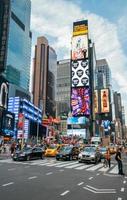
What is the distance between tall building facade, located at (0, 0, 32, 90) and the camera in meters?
132

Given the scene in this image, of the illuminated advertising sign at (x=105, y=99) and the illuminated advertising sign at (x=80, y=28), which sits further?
the illuminated advertising sign at (x=105, y=99)

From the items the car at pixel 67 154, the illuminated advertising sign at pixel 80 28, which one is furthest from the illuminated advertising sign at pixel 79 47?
the car at pixel 67 154

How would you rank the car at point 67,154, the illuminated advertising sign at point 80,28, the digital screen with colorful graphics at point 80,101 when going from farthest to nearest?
the illuminated advertising sign at point 80,28 → the digital screen with colorful graphics at point 80,101 → the car at point 67,154

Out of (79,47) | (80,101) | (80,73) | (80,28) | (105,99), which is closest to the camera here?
(80,73)

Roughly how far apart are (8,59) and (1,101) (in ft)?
212

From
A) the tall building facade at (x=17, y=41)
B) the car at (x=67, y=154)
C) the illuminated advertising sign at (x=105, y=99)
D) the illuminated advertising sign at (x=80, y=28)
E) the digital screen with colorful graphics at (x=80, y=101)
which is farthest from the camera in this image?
the tall building facade at (x=17, y=41)

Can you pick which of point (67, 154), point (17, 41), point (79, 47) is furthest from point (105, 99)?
point (67, 154)

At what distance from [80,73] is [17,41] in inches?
2040

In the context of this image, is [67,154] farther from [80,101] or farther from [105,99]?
[105,99]

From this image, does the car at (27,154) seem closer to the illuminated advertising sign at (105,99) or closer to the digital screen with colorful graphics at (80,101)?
the digital screen with colorful graphics at (80,101)

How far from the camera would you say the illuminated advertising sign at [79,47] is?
11606 centimetres

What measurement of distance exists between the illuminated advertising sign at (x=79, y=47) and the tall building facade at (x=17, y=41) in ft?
107

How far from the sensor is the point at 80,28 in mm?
122688

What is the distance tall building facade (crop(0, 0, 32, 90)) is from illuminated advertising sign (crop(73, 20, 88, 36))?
31503 mm
